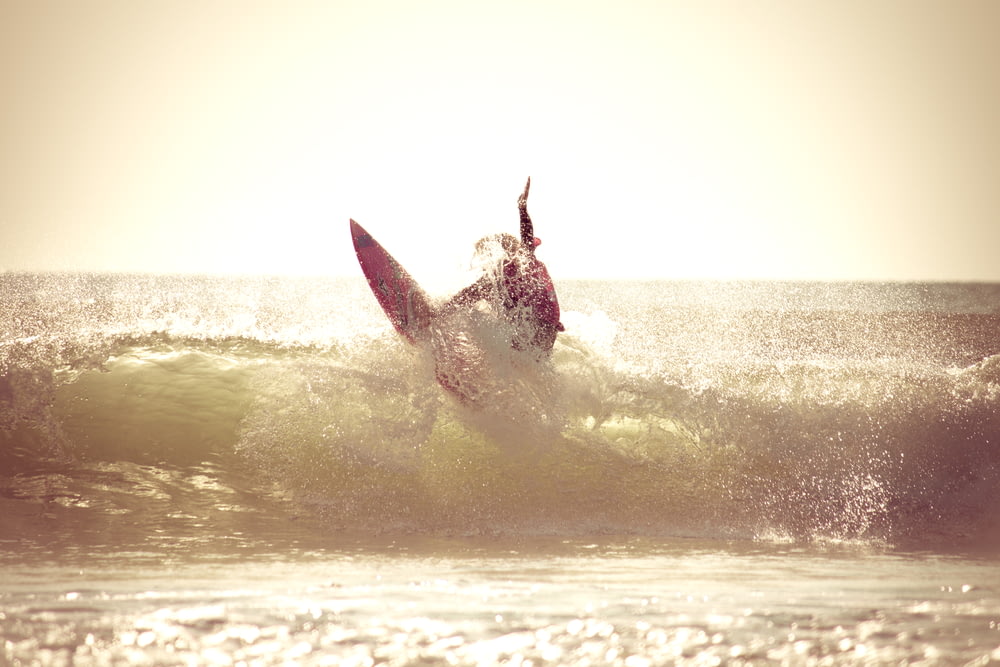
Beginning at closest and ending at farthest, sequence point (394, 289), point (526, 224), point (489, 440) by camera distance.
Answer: point (489, 440) → point (526, 224) → point (394, 289)

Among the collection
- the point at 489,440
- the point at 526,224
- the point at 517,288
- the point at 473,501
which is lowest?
the point at 473,501

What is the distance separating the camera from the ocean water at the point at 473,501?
2.46m

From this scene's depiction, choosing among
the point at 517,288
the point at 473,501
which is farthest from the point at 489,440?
the point at 517,288

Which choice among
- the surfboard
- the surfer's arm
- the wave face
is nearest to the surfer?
the surfer's arm

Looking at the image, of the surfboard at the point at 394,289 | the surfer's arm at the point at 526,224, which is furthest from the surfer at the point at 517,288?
the surfboard at the point at 394,289

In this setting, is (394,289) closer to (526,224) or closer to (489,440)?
(526,224)

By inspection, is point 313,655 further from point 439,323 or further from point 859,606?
point 439,323

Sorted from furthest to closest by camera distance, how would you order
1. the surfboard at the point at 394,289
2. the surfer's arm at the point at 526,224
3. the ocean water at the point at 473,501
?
the surfboard at the point at 394,289
the surfer's arm at the point at 526,224
the ocean water at the point at 473,501

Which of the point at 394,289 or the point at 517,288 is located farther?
the point at 394,289

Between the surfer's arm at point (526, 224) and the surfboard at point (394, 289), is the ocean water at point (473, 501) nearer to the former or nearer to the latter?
the surfboard at point (394, 289)

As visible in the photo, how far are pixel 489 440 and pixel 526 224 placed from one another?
4.65 feet

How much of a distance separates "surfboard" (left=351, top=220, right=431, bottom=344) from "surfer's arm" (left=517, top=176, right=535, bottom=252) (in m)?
0.82

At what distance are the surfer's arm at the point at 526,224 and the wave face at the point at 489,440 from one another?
2.36ft

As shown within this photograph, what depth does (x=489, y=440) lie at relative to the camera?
481 centimetres
